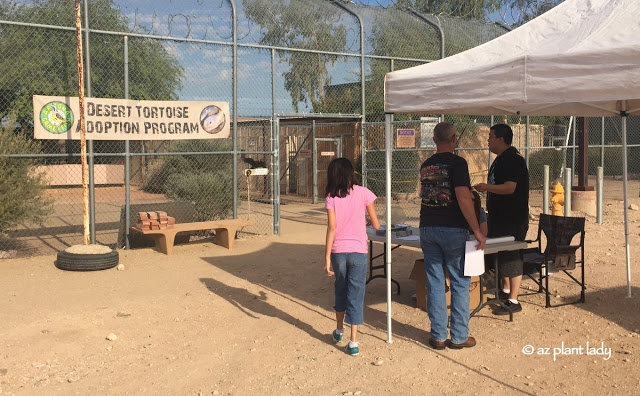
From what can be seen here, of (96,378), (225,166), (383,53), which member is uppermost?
(383,53)

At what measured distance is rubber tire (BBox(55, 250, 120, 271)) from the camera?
8539 millimetres

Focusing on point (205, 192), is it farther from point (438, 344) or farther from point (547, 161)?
point (547, 161)

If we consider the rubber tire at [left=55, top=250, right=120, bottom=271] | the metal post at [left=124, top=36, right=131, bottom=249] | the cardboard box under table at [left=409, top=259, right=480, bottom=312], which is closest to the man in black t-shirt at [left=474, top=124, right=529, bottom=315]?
the cardboard box under table at [left=409, top=259, right=480, bottom=312]

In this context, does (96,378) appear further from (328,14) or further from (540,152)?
(540,152)

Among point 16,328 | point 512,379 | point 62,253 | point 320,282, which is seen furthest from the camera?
point 62,253

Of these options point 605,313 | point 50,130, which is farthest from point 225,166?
point 605,313

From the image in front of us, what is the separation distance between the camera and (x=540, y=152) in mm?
22781

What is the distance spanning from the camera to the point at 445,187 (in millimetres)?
5148

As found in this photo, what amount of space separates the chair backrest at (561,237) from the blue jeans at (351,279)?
7.92 feet

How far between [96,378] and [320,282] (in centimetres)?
350

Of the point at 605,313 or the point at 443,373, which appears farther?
the point at 605,313

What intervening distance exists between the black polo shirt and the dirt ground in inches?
37.8

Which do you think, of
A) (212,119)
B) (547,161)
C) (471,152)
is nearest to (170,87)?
(212,119)

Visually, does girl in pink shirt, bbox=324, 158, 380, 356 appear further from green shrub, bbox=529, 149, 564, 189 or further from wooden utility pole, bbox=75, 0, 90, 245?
green shrub, bbox=529, 149, 564, 189
